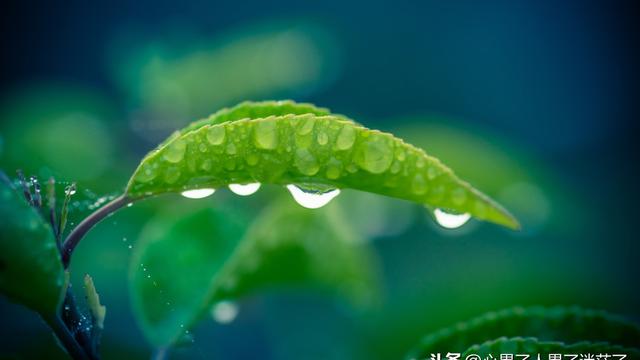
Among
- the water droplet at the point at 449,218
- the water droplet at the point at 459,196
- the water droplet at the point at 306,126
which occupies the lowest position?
the water droplet at the point at 459,196

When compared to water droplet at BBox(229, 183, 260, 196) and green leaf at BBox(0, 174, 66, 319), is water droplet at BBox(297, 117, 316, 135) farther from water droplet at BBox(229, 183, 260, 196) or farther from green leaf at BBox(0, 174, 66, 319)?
green leaf at BBox(0, 174, 66, 319)

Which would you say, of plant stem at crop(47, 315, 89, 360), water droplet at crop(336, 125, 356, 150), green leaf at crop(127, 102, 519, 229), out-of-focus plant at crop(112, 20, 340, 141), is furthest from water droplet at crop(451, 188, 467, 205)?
out-of-focus plant at crop(112, 20, 340, 141)

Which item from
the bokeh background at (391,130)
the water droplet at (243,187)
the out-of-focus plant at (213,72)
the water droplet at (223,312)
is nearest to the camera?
the water droplet at (243,187)

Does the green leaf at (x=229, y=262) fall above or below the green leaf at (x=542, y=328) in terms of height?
above

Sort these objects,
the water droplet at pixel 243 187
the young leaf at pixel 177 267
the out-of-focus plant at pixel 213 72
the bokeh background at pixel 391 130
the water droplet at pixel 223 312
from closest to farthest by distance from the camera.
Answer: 1. the water droplet at pixel 243 187
2. the young leaf at pixel 177 267
3. the water droplet at pixel 223 312
4. the bokeh background at pixel 391 130
5. the out-of-focus plant at pixel 213 72

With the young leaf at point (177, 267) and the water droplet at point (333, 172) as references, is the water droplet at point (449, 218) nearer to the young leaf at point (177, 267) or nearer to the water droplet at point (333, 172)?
the water droplet at point (333, 172)

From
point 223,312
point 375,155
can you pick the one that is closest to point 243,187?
point 375,155

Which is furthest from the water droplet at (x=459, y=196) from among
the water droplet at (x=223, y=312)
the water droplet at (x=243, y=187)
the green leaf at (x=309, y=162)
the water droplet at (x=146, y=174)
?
the water droplet at (x=223, y=312)

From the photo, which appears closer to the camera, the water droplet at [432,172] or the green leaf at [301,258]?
the water droplet at [432,172]
